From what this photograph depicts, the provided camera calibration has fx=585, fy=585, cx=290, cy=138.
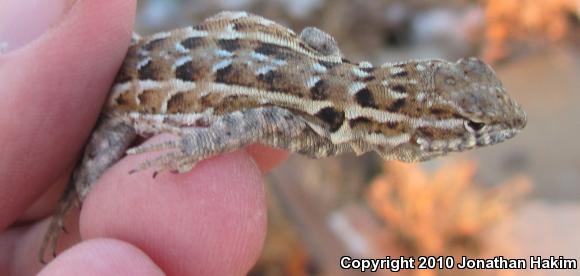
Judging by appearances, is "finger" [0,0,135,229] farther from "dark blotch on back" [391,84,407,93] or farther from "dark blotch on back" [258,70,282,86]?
"dark blotch on back" [391,84,407,93]

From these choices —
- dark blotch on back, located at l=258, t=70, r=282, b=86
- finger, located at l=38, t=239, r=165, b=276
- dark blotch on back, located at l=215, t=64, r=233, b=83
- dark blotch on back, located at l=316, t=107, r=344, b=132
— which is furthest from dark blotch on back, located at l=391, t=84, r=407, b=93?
finger, located at l=38, t=239, r=165, b=276

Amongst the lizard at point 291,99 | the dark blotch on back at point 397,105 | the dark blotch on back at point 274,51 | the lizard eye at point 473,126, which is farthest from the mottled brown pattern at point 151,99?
the lizard eye at point 473,126

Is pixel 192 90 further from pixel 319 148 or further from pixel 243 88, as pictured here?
pixel 319 148

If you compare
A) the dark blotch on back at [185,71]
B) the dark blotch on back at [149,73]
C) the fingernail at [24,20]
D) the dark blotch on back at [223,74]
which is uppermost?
the dark blotch on back at [223,74]

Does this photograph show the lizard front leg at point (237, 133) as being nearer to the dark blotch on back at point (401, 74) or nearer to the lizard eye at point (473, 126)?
the dark blotch on back at point (401, 74)

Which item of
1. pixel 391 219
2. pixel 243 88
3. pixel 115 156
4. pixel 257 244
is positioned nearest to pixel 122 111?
pixel 115 156

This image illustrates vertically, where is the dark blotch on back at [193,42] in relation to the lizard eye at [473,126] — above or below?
below

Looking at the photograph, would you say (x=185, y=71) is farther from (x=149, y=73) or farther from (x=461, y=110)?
(x=461, y=110)
